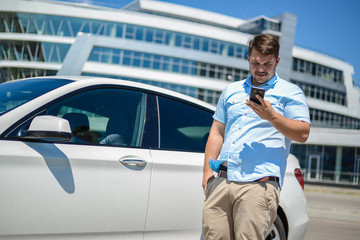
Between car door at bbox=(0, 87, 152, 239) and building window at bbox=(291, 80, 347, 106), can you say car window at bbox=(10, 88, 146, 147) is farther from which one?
building window at bbox=(291, 80, 347, 106)

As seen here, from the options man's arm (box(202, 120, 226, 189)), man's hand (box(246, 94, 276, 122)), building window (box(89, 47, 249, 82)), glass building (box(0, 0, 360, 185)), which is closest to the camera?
man's hand (box(246, 94, 276, 122))

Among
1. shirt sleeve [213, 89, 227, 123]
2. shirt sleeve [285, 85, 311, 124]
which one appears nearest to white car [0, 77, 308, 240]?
shirt sleeve [213, 89, 227, 123]

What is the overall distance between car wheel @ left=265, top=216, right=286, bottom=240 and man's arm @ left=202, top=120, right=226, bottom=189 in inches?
45.1

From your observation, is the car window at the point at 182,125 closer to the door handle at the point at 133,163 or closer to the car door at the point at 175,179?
the car door at the point at 175,179

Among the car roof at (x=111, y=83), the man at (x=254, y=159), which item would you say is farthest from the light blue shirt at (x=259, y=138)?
the car roof at (x=111, y=83)

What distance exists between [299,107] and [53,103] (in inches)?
66.9

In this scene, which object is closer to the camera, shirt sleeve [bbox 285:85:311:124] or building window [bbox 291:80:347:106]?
shirt sleeve [bbox 285:85:311:124]

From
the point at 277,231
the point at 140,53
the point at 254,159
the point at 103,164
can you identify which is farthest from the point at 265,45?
the point at 140,53

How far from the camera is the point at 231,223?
8.59 feet

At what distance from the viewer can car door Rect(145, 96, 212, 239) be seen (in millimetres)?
3084

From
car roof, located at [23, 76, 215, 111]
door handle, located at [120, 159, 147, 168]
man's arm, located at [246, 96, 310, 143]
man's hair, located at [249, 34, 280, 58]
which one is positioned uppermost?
man's hair, located at [249, 34, 280, 58]

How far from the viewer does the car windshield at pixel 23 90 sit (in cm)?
292

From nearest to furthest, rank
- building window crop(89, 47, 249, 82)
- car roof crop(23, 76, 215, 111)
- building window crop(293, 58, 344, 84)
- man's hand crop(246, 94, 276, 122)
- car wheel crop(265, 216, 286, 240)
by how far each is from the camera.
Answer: man's hand crop(246, 94, 276, 122) < car roof crop(23, 76, 215, 111) < car wheel crop(265, 216, 286, 240) < building window crop(89, 47, 249, 82) < building window crop(293, 58, 344, 84)

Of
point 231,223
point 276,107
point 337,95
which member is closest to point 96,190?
point 231,223
